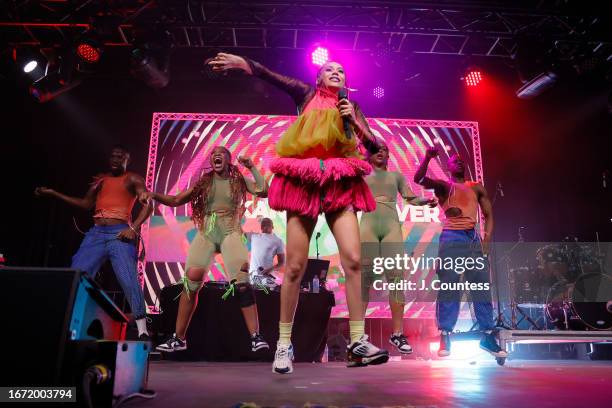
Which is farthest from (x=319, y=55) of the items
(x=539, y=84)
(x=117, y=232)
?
(x=117, y=232)

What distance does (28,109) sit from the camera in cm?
884

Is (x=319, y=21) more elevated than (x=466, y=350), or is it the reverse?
(x=319, y=21)

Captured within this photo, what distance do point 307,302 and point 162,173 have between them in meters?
4.72

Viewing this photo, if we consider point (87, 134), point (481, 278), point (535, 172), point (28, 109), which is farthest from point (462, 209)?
point (28, 109)

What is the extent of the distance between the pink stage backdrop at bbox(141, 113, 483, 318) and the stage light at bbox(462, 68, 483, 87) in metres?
0.97

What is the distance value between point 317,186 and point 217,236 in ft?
6.64

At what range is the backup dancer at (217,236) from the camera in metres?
4.48

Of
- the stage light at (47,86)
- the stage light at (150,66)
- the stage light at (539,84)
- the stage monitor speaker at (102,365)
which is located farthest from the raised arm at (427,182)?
the stage light at (47,86)

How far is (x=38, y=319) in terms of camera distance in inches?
55.7

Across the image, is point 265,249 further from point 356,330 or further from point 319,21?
point 356,330

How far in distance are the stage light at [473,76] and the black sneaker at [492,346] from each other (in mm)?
5601

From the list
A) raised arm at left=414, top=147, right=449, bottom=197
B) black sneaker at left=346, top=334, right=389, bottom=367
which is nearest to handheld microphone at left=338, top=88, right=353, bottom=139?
black sneaker at left=346, top=334, right=389, bottom=367

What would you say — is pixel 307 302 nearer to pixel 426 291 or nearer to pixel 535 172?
pixel 426 291

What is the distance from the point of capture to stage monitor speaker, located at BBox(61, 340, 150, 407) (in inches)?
54.7
